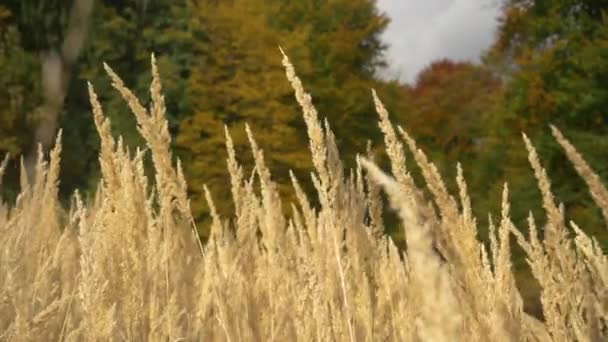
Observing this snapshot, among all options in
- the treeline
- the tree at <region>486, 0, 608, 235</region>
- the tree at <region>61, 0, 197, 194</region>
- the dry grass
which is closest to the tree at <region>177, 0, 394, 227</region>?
the treeline

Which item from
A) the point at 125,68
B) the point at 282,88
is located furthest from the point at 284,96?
the point at 125,68

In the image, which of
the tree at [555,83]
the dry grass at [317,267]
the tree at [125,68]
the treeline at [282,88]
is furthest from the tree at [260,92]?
the dry grass at [317,267]

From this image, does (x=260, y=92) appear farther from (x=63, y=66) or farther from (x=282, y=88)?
(x=63, y=66)

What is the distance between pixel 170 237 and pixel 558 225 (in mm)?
759

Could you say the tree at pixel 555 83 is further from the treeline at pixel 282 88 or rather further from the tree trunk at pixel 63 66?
the tree trunk at pixel 63 66

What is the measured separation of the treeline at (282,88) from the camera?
14.8 meters

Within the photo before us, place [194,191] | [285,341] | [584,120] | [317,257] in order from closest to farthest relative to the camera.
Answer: [317,257]
[285,341]
[584,120]
[194,191]

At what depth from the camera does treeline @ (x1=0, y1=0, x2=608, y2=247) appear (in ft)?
48.4

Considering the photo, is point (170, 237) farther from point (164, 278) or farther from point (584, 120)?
point (584, 120)

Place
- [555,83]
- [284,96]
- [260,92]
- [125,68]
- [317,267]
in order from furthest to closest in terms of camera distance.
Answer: [125,68] < [284,96] < [260,92] < [555,83] < [317,267]

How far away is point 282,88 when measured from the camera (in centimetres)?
1772

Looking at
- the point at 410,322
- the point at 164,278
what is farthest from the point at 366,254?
the point at 164,278

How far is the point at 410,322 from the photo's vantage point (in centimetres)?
185

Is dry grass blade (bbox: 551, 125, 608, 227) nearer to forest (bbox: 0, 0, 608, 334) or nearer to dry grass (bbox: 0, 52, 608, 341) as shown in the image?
dry grass (bbox: 0, 52, 608, 341)
